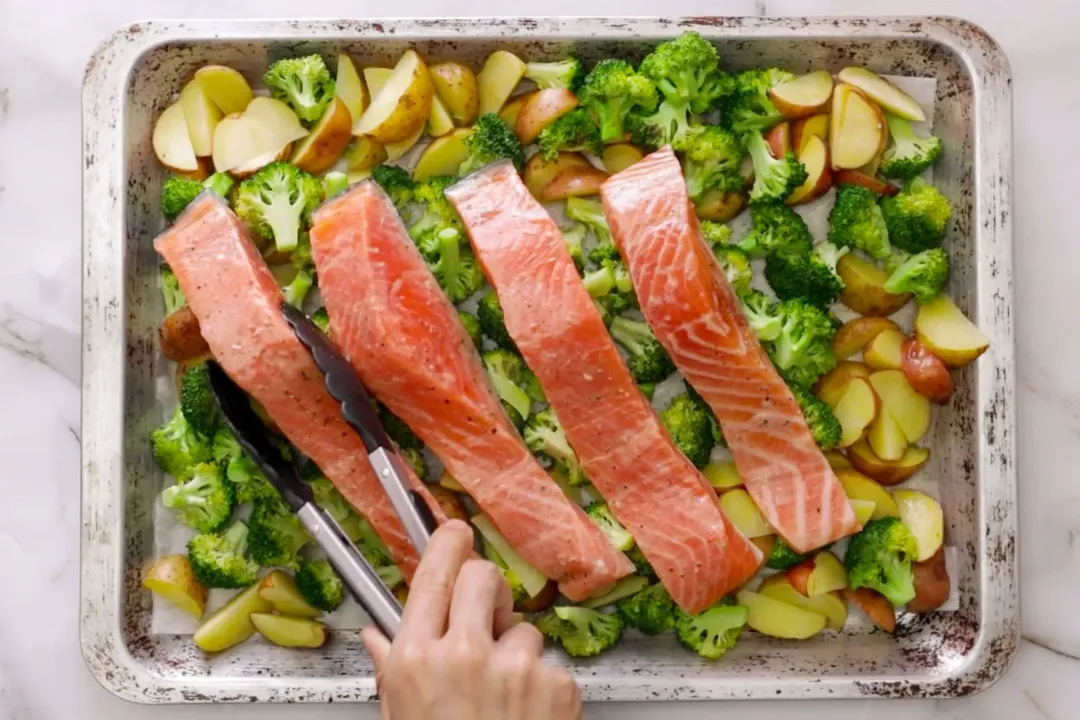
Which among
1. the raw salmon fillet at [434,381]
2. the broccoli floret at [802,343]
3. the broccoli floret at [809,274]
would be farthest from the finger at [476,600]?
the broccoli floret at [809,274]

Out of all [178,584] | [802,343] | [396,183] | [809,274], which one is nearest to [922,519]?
[802,343]

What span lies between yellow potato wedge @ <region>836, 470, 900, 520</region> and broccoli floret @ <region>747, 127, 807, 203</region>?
2.17 feet

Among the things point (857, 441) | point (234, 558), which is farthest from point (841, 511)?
point (234, 558)

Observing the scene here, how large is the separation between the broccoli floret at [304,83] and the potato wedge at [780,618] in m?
1.49

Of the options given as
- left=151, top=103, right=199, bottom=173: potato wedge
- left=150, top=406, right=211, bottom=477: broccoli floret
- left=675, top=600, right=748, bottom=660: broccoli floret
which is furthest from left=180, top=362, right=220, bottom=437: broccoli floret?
left=675, top=600, right=748, bottom=660: broccoli floret

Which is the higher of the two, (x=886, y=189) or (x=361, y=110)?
(x=361, y=110)

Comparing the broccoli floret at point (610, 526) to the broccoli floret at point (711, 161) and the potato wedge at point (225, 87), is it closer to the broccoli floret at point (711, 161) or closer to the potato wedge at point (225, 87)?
the broccoli floret at point (711, 161)

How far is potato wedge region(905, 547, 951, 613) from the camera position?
7.66 feet

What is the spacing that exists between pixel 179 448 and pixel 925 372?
5.55 ft

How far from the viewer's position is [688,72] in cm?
229

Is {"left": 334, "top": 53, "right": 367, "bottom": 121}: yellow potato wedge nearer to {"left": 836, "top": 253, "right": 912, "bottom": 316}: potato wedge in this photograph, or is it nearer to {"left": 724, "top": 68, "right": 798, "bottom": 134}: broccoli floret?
{"left": 724, "top": 68, "right": 798, "bottom": 134}: broccoli floret

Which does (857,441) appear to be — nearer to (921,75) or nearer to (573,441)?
(573,441)

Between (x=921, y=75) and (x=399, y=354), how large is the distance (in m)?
1.37

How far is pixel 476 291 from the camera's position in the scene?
2.44m
